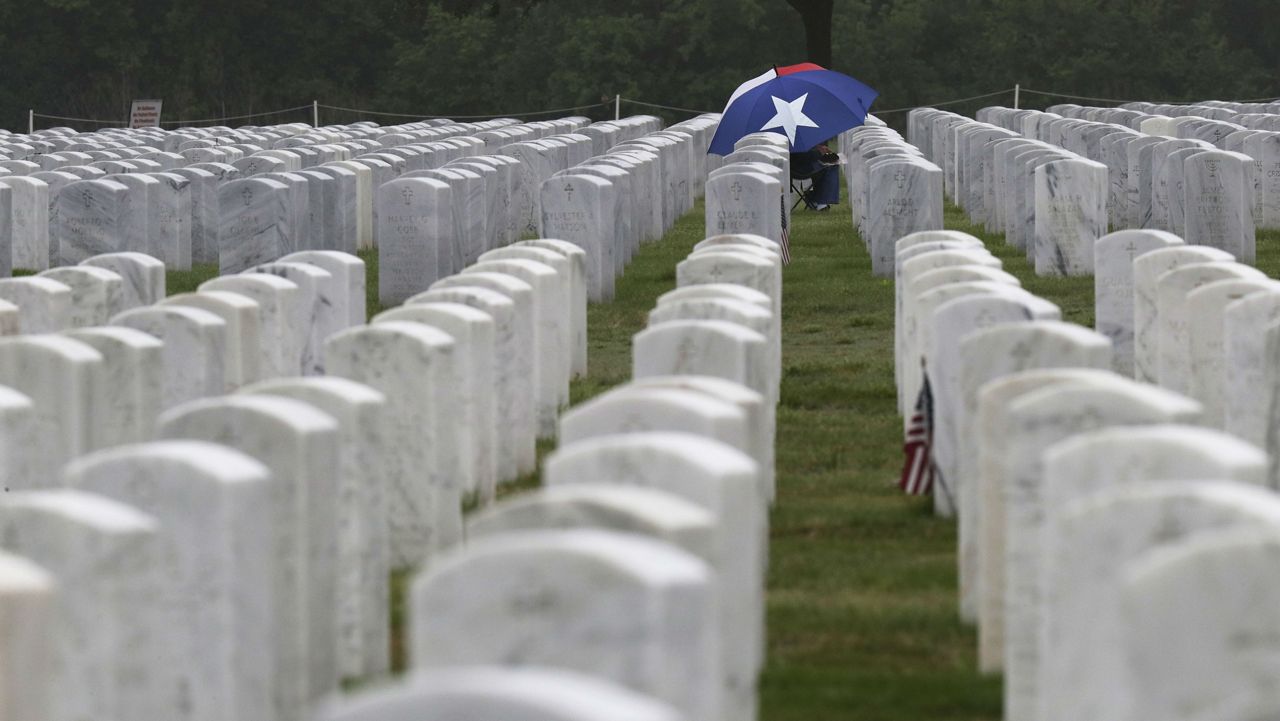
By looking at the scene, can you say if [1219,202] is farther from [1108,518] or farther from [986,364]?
[1108,518]

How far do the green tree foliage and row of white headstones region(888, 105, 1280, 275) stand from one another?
26.8 m

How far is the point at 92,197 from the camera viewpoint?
16.9 meters

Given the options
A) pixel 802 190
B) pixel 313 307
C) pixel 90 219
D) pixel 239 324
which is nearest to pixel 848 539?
pixel 239 324

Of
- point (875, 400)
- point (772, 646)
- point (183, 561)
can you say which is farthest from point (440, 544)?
point (875, 400)

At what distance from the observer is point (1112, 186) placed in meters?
21.9

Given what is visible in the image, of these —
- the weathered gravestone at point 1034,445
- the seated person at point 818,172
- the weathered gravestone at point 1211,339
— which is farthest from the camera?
the seated person at point 818,172

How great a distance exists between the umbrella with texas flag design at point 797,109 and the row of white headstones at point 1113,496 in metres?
13.6

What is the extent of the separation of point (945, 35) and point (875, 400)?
144 feet

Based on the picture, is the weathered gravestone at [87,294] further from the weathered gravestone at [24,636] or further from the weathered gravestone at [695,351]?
the weathered gravestone at [24,636]

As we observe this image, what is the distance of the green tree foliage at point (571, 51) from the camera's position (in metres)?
52.6

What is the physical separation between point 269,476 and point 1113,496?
6.47ft

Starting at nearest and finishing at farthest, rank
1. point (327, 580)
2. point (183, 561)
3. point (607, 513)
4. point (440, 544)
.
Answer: point (607, 513), point (183, 561), point (327, 580), point (440, 544)

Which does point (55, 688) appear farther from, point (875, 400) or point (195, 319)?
point (875, 400)

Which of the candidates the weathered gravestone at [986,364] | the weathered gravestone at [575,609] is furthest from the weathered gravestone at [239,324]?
the weathered gravestone at [575,609]
